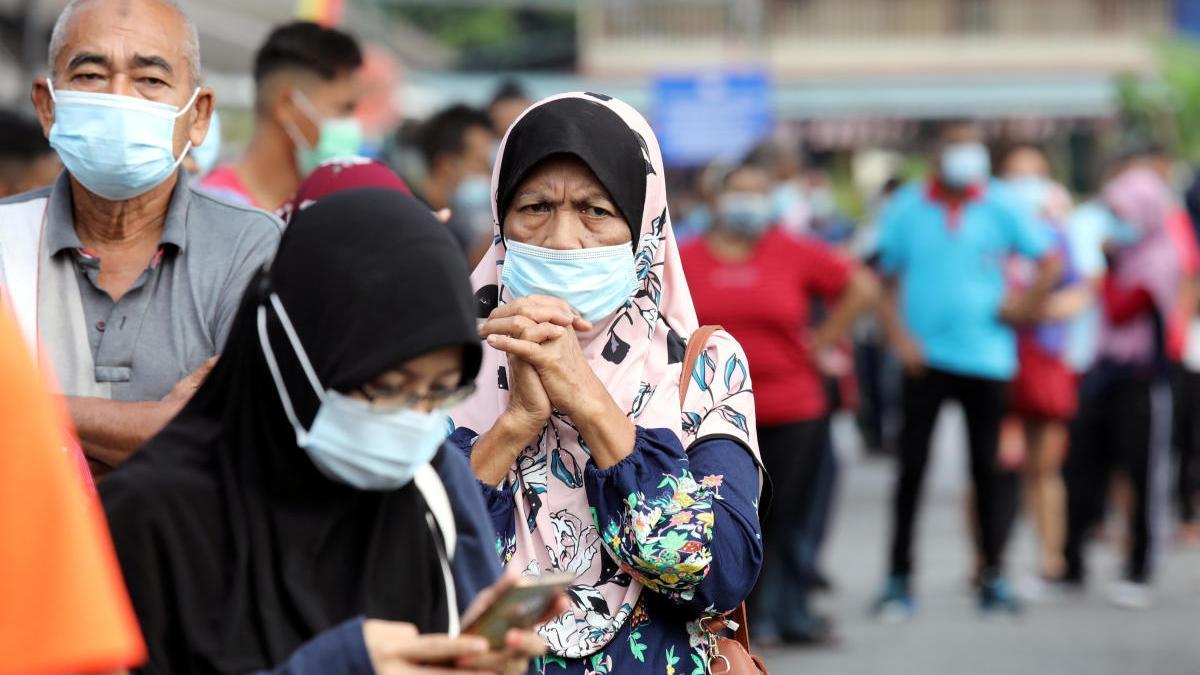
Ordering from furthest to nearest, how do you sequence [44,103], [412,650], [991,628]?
[991,628]
[44,103]
[412,650]

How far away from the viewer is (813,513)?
8391mm

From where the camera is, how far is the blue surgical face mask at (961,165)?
8.50 metres

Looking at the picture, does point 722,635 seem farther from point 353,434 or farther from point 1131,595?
point 1131,595

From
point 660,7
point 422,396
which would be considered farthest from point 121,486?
point 660,7

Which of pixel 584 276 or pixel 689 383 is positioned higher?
pixel 584 276

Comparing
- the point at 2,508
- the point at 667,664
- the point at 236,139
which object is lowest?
the point at 236,139

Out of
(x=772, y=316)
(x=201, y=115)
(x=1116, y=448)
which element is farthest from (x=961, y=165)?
(x=201, y=115)

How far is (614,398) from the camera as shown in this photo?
123 inches

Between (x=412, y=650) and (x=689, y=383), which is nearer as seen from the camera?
(x=412, y=650)

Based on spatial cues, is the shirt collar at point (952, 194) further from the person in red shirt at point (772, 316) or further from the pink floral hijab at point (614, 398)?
the pink floral hijab at point (614, 398)

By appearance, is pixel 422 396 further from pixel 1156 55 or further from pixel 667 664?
pixel 1156 55

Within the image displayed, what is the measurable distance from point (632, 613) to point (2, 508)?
5.61 ft

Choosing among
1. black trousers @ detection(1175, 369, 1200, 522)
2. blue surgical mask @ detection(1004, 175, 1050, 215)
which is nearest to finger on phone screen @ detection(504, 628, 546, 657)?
blue surgical mask @ detection(1004, 175, 1050, 215)

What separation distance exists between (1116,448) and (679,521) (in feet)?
22.2
